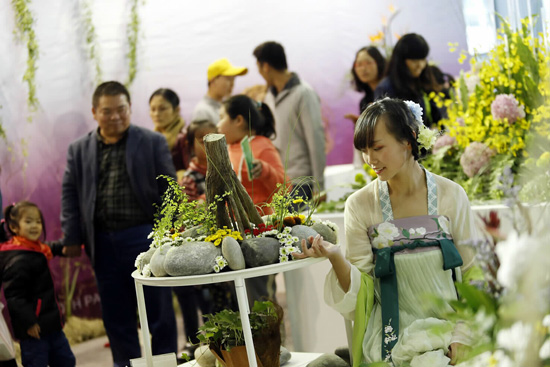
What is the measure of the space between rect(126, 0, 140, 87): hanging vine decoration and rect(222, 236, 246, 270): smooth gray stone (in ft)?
12.2

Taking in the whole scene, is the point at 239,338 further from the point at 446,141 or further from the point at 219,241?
the point at 446,141

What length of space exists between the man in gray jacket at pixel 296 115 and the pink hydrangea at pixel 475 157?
1.82 m

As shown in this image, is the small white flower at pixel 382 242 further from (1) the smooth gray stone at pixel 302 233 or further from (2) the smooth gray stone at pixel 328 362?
(2) the smooth gray stone at pixel 328 362

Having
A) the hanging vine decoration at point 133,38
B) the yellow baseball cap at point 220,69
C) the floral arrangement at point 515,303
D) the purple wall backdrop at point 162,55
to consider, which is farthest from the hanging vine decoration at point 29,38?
the floral arrangement at point 515,303

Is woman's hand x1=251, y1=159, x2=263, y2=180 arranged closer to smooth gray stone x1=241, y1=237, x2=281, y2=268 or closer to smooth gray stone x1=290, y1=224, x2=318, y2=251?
Result: smooth gray stone x1=290, y1=224, x2=318, y2=251

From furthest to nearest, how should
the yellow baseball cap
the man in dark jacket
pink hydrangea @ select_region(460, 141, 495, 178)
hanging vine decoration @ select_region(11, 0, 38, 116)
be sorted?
the yellow baseball cap < hanging vine decoration @ select_region(11, 0, 38, 116) < the man in dark jacket < pink hydrangea @ select_region(460, 141, 495, 178)

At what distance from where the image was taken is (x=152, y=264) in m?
2.25

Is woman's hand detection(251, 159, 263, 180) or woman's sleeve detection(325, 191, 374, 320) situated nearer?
woman's sleeve detection(325, 191, 374, 320)

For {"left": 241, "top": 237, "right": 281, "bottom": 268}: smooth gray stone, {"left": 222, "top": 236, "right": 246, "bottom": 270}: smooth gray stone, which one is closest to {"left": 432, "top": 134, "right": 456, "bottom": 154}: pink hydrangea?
{"left": 241, "top": 237, "right": 281, "bottom": 268}: smooth gray stone

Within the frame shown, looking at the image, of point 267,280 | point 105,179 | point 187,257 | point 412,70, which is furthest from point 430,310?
point 412,70

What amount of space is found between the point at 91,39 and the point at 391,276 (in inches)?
149

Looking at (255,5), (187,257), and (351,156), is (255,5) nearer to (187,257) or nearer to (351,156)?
(351,156)

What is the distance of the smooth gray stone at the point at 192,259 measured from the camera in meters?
2.14

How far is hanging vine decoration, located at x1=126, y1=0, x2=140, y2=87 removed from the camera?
220 inches
